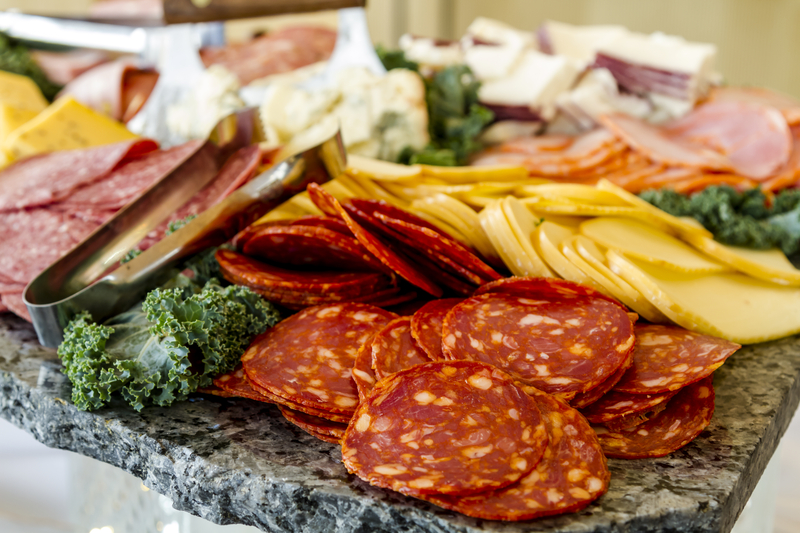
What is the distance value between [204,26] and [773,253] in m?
3.08

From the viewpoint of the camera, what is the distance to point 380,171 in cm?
151

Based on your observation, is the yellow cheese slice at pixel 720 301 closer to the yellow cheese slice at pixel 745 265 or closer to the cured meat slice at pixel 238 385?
the yellow cheese slice at pixel 745 265

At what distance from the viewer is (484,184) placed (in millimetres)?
1418

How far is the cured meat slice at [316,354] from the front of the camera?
91 centimetres

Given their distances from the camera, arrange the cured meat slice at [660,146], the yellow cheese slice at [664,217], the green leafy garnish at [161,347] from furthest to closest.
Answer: the cured meat slice at [660,146] → the yellow cheese slice at [664,217] → the green leafy garnish at [161,347]

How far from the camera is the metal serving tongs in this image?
3.58 ft

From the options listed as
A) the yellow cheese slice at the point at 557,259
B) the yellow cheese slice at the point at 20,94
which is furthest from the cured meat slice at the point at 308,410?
the yellow cheese slice at the point at 20,94

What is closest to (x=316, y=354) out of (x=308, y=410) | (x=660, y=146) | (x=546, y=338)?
(x=308, y=410)

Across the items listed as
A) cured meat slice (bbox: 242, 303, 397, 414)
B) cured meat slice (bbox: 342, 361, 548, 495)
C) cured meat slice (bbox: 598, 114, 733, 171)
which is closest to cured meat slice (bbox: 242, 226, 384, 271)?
cured meat slice (bbox: 242, 303, 397, 414)

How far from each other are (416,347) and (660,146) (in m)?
1.50

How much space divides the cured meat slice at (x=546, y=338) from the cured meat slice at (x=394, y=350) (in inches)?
2.1

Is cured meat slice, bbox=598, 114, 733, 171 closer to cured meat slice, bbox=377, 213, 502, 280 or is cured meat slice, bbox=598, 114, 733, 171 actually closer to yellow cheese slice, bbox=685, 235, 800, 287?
yellow cheese slice, bbox=685, 235, 800, 287

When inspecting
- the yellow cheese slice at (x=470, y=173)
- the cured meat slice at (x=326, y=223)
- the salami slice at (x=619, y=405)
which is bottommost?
the salami slice at (x=619, y=405)

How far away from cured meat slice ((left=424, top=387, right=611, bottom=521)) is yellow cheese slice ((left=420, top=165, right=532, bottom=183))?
2.57 feet
